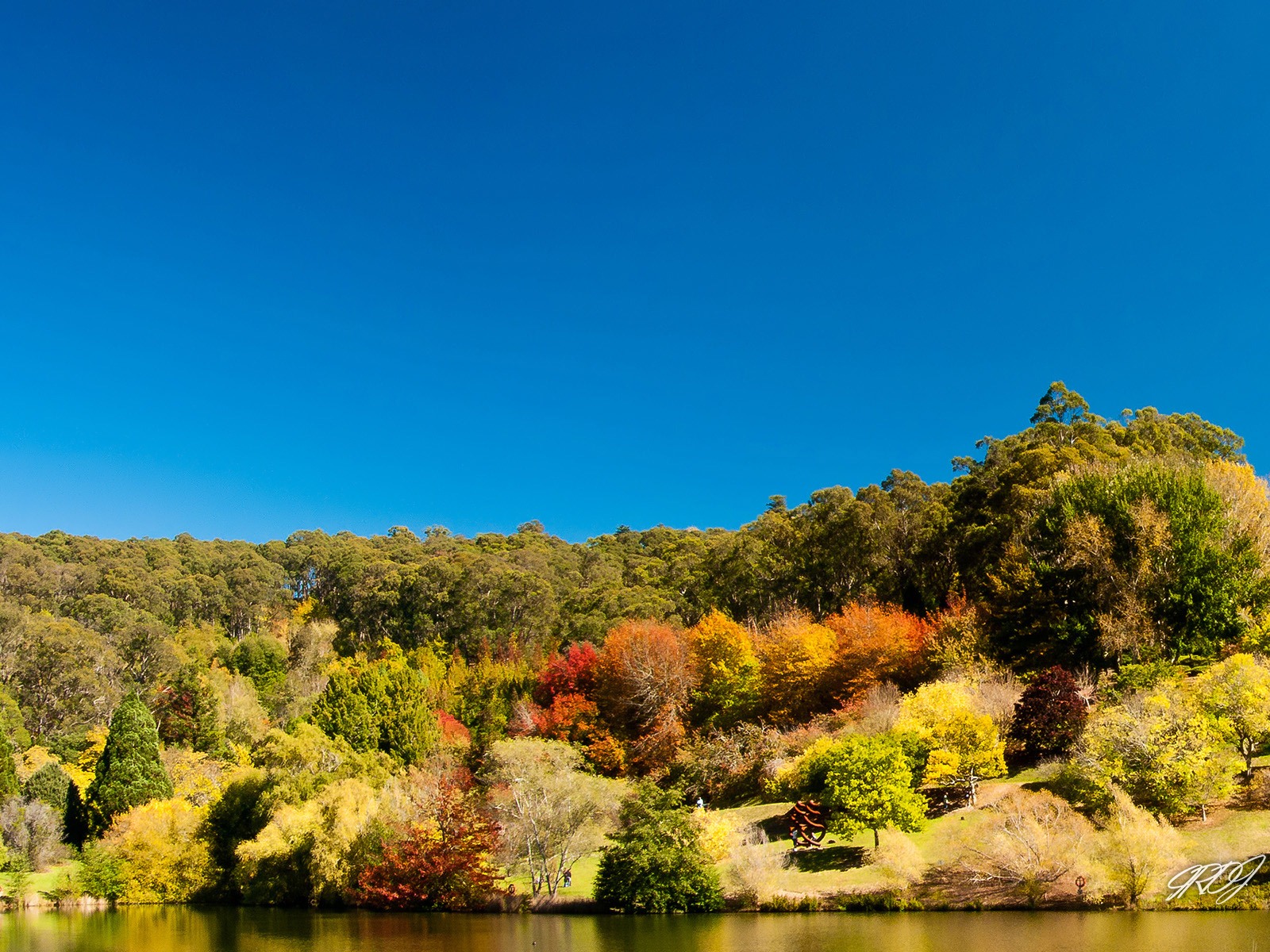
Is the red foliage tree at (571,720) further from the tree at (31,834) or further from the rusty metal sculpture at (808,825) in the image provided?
the tree at (31,834)

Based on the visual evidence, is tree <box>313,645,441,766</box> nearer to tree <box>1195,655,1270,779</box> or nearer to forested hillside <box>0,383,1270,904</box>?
forested hillside <box>0,383,1270,904</box>

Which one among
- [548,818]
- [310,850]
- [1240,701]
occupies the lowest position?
[310,850]

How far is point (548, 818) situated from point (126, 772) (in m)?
23.1

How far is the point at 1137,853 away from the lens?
20.2m

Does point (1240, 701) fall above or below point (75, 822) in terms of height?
above

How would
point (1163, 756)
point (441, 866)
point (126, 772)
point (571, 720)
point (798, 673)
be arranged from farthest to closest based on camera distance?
point (571, 720) → point (798, 673) → point (126, 772) → point (441, 866) → point (1163, 756)

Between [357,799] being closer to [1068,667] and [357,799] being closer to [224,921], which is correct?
[224,921]

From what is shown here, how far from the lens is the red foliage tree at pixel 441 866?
92.2ft

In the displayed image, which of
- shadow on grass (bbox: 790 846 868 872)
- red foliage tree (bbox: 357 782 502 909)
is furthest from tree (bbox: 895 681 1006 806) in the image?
red foliage tree (bbox: 357 782 502 909)

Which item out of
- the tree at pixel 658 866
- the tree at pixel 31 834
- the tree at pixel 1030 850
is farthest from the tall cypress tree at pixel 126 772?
the tree at pixel 1030 850

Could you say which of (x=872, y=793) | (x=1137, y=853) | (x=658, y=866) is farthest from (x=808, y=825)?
(x=1137, y=853)

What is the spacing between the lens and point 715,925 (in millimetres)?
22172

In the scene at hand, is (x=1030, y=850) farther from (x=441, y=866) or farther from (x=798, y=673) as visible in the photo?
(x=798, y=673)

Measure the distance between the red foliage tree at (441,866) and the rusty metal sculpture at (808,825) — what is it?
9643 millimetres
